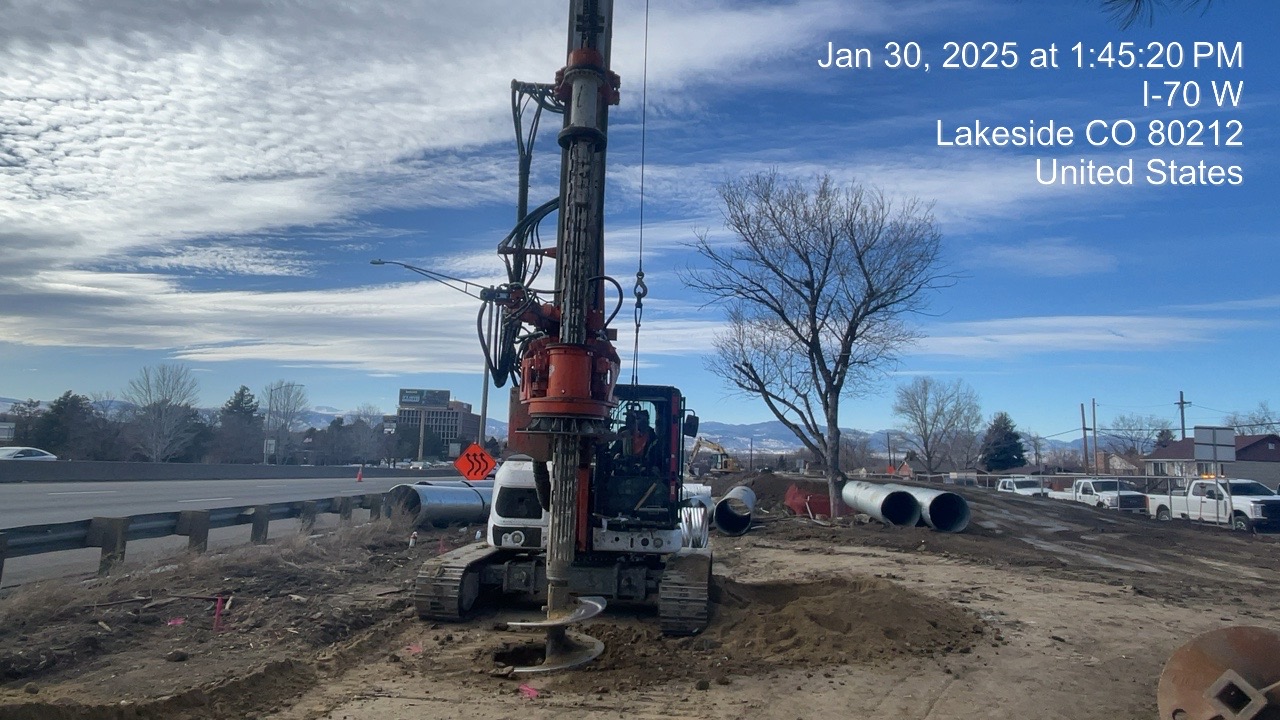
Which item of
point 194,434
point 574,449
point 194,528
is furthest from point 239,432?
point 574,449

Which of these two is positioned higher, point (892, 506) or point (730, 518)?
point (892, 506)

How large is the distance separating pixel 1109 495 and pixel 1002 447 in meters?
49.7

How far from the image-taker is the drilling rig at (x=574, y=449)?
749 centimetres

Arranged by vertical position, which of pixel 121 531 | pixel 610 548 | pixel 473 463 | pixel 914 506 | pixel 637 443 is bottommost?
pixel 914 506

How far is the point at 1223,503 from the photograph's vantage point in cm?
2828

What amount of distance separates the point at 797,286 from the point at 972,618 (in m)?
17.5

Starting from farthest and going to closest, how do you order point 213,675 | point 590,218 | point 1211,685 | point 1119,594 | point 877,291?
point 877,291 < point 1119,594 < point 590,218 < point 213,675 < point 1211,685

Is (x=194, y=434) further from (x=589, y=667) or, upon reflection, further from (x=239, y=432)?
(x=589, y=667)

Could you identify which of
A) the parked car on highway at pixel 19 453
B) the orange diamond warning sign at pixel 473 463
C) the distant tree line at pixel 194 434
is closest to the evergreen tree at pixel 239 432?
the distant tree line at pixel 194 434

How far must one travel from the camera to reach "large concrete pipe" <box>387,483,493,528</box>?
19.0 meters

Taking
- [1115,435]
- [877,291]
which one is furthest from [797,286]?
[1115,435]

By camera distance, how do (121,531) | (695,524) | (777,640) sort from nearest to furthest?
1. (777,640)
2. (121,531)
3. (695,524)

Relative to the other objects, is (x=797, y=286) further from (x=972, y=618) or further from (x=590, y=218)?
(x=590, y=218)

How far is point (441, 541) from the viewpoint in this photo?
15.9m
